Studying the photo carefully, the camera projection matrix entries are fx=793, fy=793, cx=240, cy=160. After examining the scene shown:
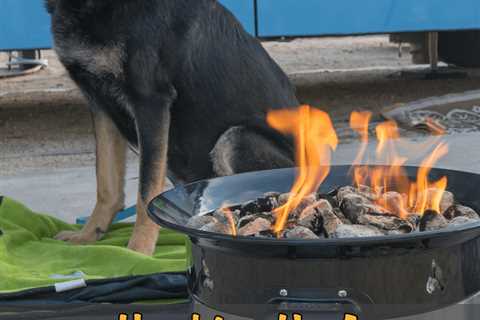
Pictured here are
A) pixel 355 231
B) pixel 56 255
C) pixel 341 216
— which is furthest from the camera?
pixel 56 255

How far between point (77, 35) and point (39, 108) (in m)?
5.16

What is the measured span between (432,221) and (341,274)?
0.34 meters

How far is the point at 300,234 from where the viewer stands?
1870 millimetres

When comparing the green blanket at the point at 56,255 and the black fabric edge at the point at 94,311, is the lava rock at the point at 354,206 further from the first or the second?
the green blanket at the point at 56,255

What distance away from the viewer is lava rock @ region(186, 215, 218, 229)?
2029mm

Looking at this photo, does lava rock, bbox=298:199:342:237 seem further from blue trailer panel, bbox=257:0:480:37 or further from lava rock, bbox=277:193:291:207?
blue trailer panel, bbox=257:0:480:37

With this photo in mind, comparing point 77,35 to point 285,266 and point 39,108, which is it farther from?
point 39,108

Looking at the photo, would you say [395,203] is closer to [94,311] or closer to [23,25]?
[94,311]

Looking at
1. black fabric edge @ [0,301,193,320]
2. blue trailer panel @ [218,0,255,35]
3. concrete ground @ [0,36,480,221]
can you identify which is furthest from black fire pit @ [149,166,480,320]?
blue trailer panel @ [218,0,255,35]

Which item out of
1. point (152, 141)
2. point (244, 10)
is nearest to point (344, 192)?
point (152, 141)

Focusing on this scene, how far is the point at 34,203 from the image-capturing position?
4.75 meters

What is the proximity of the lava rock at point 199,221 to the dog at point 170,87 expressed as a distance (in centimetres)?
100

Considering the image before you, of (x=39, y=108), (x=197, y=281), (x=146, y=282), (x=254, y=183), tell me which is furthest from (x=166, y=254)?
(x=39, y=108)

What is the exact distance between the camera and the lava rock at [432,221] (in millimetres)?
1899
